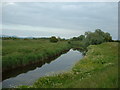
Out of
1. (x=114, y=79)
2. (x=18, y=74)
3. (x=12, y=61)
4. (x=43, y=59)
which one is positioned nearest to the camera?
(x=114, y=79)

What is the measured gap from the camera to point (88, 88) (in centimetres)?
741

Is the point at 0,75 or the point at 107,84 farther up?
the point at 107,84

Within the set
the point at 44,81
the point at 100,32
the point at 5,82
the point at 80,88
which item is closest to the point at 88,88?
the point at 80,88

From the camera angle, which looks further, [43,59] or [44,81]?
[43,59]

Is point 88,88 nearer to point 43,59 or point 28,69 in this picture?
point 28,69

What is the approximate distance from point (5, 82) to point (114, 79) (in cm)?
1514

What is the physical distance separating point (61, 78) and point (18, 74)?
446 inches

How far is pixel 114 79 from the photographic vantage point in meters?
8.50

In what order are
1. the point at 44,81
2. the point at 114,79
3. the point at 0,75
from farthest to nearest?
the point at 0,75 < the point at 44,81 < the point at 114,79

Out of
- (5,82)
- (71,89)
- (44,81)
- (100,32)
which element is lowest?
(5,82)

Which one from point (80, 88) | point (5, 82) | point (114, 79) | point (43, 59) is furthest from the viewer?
point (43, 59)

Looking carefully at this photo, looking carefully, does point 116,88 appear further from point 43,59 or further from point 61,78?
point 43,59

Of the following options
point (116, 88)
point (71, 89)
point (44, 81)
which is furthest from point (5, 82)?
point (116, 88)

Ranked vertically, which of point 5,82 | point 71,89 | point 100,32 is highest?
point 100,32
